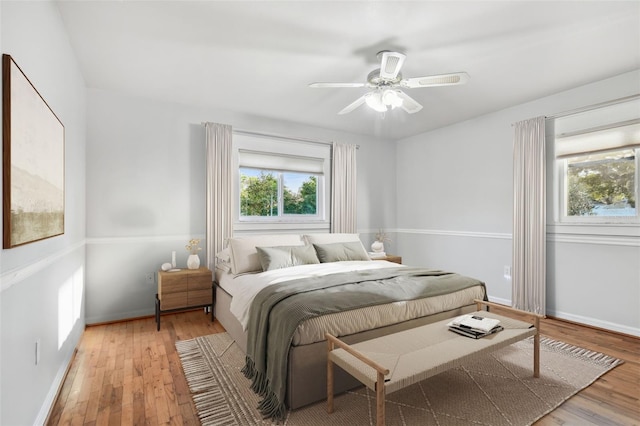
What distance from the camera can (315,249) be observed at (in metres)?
4.05

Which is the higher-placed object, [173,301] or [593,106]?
[593,106]

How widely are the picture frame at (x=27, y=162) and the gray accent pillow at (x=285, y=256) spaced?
182cm

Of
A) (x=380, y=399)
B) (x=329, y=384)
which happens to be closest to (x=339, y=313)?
(x=329, y=384)

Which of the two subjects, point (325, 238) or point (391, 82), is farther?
point (325, 238)

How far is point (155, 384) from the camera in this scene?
236 cm

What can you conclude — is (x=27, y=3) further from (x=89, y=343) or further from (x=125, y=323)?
(x=125, y=323)

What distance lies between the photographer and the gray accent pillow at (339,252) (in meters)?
3.97

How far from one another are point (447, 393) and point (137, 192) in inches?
150

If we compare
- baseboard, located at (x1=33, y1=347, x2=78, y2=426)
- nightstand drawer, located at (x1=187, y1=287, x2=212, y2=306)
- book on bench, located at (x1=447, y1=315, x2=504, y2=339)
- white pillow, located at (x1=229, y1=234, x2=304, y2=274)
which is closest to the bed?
white pillow, located at (x1=229, y1=234, x2=304, y2=274)

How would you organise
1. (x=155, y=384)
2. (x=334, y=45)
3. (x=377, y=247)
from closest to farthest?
(x=155, y=384) < (x=334, y=45) < (x=377, y=247)

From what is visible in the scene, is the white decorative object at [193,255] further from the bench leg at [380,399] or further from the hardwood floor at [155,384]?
the bench leg at [380,399]

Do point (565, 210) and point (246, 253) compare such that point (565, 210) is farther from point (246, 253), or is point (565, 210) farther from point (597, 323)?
point (246, 253)

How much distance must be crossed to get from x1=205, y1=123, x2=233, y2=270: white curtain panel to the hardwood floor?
1150mm

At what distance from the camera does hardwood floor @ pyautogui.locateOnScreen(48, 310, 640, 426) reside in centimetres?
199
